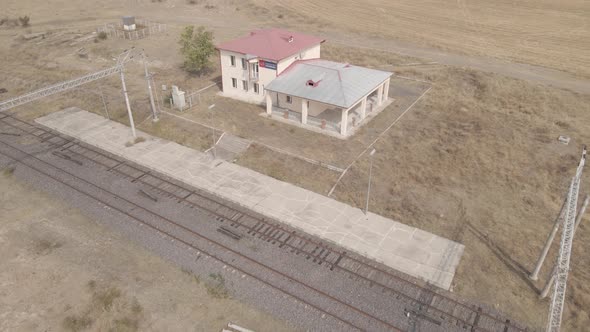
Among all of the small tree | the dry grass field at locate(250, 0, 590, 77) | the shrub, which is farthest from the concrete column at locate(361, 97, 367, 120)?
the shrub

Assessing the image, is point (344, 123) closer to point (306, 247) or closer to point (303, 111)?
point (303, 111)

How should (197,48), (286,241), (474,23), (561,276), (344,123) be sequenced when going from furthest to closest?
(474,23) → (197,48) → (344,123) → (286,241) → (561,276)

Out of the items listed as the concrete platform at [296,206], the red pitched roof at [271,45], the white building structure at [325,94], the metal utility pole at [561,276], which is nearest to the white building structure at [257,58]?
the red pitched roof at [271,45]

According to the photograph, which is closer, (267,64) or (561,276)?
(561,276)

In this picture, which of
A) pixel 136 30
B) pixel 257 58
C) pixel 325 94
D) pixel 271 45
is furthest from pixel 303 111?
pixel 136 30

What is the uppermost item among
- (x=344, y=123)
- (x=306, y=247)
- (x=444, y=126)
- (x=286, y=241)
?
(x=344, y=123)

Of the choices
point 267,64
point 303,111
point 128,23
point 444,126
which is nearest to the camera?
point 303,111

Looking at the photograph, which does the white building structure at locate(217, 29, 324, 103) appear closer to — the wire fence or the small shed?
the wire fence
